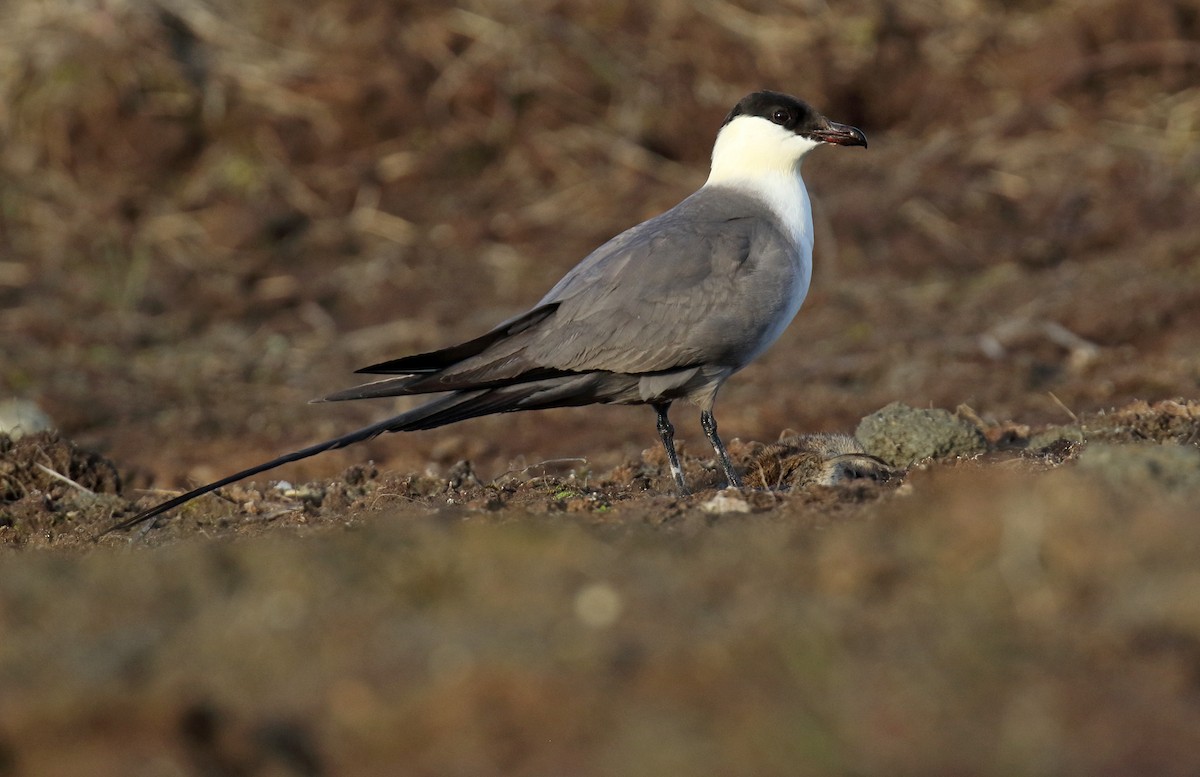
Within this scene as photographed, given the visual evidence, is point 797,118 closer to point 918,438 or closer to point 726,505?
point 918,438

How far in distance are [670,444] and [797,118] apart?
1.61 meters

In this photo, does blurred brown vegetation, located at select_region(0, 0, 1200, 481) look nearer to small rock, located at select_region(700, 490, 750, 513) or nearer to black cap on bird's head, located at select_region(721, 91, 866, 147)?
black cap on bird's head, located at select_region(721, 91, 866, 147)

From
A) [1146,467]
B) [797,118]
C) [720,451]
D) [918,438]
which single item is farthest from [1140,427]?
[1146,467]

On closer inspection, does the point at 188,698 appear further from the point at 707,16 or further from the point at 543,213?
the point at 707,16

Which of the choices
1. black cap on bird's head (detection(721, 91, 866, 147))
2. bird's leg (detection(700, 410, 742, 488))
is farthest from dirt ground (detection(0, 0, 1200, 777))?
black cap on bird's head (detection(721, 91, 866, 147))

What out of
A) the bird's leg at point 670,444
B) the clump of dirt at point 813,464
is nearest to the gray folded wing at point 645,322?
the bird's leg at point 670,444

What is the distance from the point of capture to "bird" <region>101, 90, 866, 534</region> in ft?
18.7

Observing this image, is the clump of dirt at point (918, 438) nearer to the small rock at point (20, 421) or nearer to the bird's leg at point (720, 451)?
the bird's leg at point (720, 451)

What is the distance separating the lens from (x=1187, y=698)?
301 cm

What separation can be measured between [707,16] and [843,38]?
124 centimetres

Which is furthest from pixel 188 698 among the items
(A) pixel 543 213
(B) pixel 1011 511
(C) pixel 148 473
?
(A) pixel 543 213

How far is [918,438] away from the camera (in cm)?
602

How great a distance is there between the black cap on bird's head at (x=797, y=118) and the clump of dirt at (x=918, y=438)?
1310 mm

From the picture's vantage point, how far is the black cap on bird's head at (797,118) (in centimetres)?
673
